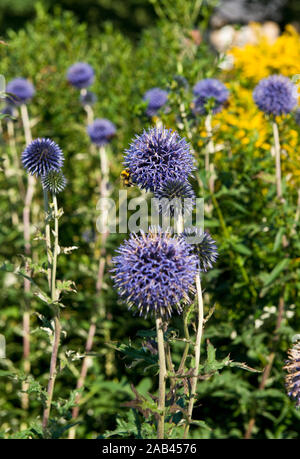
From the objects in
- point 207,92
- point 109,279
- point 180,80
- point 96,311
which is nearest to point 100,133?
point 180,80

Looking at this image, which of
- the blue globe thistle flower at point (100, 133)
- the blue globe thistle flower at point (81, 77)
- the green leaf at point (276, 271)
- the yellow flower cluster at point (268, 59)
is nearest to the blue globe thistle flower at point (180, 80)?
the blue globe thistle flower at point (100, 133)

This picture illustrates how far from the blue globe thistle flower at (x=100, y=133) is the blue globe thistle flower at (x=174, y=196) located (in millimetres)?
1899

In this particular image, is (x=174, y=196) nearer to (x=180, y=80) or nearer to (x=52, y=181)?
(x=52, y=181)

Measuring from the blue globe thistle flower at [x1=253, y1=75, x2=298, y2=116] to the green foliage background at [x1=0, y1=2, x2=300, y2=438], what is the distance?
30 centimetres

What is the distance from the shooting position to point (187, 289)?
163 centimetres

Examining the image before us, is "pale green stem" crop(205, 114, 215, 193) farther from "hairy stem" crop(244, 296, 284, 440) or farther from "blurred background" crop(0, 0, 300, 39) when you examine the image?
"blurred background" crop(0, 0, 300, 39)

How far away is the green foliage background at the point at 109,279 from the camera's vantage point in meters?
2.67

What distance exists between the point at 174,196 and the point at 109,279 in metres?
1.95

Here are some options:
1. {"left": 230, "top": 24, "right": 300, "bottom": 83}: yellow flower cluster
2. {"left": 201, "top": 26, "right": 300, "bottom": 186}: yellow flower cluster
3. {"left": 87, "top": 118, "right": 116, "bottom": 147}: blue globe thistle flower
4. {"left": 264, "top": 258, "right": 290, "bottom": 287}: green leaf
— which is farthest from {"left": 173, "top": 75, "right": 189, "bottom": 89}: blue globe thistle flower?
{"left": 264, "top": 258, "right": 290, "bottom": 287}: green leaf

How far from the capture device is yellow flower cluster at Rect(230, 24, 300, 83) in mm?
4270

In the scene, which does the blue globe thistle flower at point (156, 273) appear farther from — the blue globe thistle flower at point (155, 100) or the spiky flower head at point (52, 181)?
the blue globe thistle flower at point (155, 100)

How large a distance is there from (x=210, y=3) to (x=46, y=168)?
2618 millimetres
